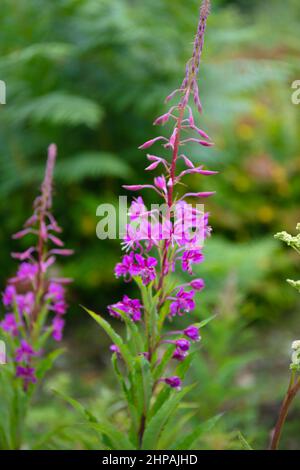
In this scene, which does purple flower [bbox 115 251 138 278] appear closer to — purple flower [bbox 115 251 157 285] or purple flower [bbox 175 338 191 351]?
purple flower [bbox 115 251 157 285]

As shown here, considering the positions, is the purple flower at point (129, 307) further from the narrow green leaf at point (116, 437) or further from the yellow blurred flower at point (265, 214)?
the yellow blurred flower at point (265, 214)

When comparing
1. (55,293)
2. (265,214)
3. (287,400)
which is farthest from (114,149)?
(287,400)

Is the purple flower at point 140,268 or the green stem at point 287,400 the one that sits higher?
the purple flower at point 140,268

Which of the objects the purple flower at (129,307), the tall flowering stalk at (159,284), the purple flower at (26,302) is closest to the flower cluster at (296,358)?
the tall flowering stalk at (159,284)

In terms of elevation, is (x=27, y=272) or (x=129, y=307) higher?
(x=27, y=272)

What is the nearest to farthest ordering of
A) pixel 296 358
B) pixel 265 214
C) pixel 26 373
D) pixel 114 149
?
pixel 296 358
pixel 26 373
pixel 114 149
pixel 265 214

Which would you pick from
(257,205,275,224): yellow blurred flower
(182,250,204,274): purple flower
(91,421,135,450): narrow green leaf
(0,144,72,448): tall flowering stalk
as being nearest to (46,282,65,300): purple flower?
(0,144,72,448): tall flowering stalk

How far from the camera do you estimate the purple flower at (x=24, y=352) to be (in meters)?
1.62

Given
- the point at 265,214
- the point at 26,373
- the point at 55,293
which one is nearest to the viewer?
the point at 26,373

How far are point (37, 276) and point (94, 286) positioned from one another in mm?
1967

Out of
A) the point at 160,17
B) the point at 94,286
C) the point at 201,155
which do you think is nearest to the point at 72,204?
the point at 94,286

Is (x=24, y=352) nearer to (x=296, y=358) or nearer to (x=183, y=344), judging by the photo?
(x=183, y=344)

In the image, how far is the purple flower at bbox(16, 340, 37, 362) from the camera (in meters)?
1.62

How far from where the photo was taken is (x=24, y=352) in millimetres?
1625
